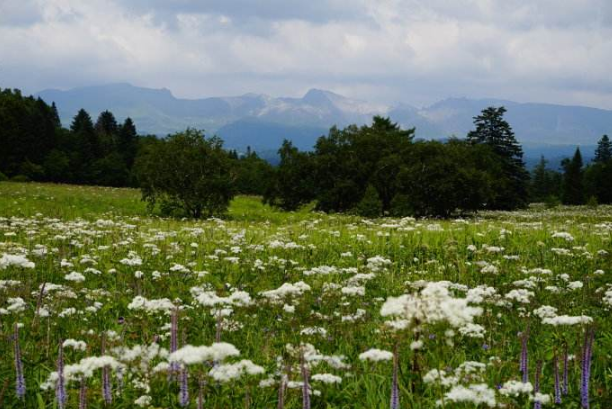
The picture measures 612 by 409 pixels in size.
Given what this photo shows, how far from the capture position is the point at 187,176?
98.7 ft

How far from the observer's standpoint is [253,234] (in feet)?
52.7

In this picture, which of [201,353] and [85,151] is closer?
[201,353]

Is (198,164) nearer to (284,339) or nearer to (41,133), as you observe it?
(284,339)

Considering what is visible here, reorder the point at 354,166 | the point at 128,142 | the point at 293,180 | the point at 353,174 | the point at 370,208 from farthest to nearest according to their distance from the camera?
the point at 128,142, the point at 293,180, the point at 353,174, the point at 354,166, the point at 370,208

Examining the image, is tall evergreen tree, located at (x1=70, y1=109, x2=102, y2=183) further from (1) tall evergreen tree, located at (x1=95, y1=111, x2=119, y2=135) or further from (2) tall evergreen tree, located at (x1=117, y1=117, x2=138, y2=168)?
(1) tall evergreen tree, located at (x1=95, y1=111, x2=119, y2=135)

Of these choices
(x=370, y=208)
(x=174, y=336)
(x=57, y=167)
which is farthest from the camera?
(x=57, y=167)

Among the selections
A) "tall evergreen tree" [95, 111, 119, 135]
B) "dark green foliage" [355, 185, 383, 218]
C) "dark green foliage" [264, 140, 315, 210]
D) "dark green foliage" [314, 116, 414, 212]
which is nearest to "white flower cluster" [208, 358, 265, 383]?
"dark green foliage" [355, 185, 383, 218]

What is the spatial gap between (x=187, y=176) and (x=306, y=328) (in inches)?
967

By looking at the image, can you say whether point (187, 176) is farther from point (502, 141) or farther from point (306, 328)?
point (502, 141)

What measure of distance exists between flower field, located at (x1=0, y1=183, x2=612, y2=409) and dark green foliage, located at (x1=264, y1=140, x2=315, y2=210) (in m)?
27.3

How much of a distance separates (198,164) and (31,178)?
65909 millimetres

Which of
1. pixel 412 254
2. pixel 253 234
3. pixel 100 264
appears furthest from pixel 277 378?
pixel 253 234

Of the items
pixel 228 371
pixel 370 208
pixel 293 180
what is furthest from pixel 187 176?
pixel 228 371

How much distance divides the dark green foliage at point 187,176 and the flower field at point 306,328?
15.3m
